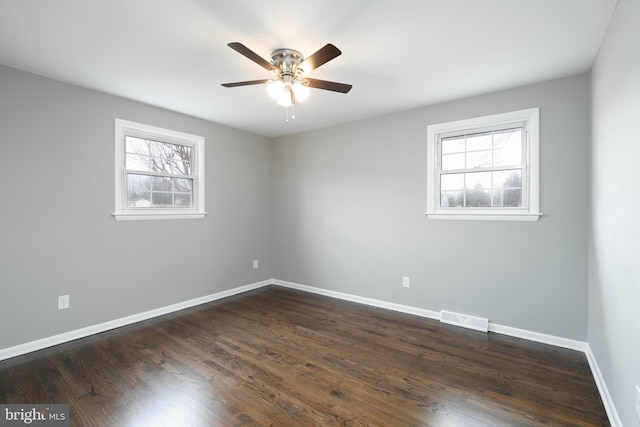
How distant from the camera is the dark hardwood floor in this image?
5.90 feet

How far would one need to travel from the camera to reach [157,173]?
11.5 ft

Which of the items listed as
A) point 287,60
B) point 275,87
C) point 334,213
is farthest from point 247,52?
point 334,213

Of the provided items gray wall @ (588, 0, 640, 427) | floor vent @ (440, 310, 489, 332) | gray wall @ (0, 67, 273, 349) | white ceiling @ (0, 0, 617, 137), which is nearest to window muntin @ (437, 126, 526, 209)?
white ceiling @ (0, 0, 617, 137)

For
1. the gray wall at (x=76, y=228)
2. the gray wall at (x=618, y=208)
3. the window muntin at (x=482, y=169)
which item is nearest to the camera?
the gray wall at (x=618, y=208)

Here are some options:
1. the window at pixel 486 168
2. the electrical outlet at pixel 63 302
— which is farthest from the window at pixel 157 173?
the window at pixel 486 168

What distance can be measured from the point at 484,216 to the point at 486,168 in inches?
20.3

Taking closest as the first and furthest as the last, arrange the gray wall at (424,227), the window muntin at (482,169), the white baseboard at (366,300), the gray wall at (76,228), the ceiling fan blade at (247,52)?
1. the ceiling fan blade at (247,52)
2. the gray wall at (76,228)
3. the gray wall at (424,227)
4. the window muntin at (482,169)
5. the white baseboard at (366,300)

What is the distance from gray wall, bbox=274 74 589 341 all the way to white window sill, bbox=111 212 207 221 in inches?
56.6

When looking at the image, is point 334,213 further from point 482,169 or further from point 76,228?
point 76,228

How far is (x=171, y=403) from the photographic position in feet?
6.23
